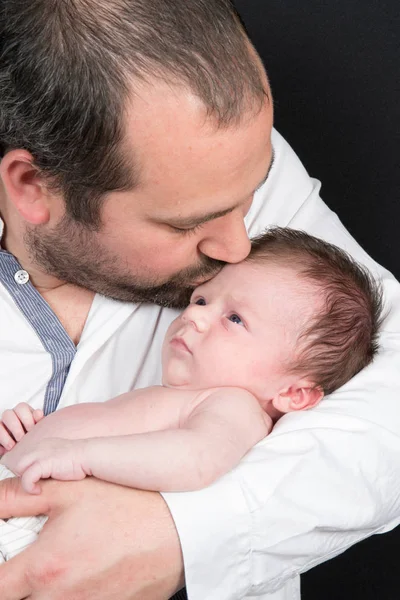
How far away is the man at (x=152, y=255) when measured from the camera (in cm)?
172

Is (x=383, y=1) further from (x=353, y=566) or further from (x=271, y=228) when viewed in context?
(x=353, y=566)

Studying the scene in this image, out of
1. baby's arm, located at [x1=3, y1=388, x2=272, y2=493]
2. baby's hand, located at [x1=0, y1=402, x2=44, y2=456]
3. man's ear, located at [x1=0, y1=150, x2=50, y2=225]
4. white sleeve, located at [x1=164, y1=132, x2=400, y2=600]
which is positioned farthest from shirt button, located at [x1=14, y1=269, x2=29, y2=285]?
white sleeve, located at [x1=164, y1=132, x2=400, y2=600]

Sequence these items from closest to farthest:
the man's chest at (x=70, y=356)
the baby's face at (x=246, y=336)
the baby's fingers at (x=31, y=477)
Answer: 1. the baby's fingers at (x=31, y=477)
2. the baby's face at (x=246, y=336)
3. the man's chest at (x=70, y=356)

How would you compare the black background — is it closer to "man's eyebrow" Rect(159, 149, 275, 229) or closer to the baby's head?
the baby's head

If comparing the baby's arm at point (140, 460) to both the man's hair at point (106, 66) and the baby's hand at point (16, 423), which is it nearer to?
the baby's hand at point (16, 423)

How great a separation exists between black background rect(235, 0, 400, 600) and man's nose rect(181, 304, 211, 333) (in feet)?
3.09

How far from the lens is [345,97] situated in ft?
9.04

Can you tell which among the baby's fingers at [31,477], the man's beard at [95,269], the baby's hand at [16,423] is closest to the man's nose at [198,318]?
the man's beard at [95,269]

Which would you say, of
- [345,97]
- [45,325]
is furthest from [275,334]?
[345,97]

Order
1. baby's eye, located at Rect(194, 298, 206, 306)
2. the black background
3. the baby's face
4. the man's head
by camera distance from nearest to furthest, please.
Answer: the man's head, the baby's face, baby's eye, located at Rect(194, 298, 206, 306), the black background

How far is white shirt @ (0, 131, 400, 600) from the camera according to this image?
175cm

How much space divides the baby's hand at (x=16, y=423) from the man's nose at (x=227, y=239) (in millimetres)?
458

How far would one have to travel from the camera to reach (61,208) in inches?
82.0

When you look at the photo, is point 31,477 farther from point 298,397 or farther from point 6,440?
point 298,397
